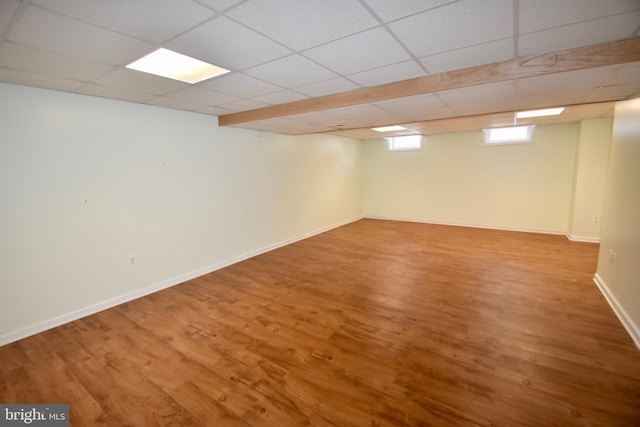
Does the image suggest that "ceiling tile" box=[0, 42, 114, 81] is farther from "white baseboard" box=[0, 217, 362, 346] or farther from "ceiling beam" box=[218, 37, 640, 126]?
"white baseboard" box=[0, 217, 362, 346]

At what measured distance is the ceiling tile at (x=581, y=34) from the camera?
153 centimetres

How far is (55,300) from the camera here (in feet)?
9.02

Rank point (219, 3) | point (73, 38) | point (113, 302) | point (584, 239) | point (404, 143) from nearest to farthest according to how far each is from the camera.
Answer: point (219, 3), point (73, 38), point (113, 302), point (584, 239), point (404, 143)

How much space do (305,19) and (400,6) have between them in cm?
50

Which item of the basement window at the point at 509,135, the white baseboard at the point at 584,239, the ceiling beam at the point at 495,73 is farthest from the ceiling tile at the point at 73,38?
the white baseboard at the point at 584,239

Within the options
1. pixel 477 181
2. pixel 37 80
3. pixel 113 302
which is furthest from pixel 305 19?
pixel 477 181

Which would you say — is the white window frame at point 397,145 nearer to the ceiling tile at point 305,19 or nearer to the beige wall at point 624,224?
the beige wall at point 624,224

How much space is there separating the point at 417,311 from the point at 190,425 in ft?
7.45

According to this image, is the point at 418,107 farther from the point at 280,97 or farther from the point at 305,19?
the point at 305,19

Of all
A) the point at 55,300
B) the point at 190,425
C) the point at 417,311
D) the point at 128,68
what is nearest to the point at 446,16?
the point at 128,68

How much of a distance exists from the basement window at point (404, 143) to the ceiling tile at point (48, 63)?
6483 millimetres

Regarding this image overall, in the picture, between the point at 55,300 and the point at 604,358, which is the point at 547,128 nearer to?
the point at 604,358

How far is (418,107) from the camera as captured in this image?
3297 mm

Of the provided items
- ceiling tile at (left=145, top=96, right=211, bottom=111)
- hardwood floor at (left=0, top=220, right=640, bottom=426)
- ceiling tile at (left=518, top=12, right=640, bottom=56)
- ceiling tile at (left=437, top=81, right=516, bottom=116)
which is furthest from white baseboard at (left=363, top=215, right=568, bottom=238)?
ceiling tile at (left=145, top=96, right=211, bottom=111)
